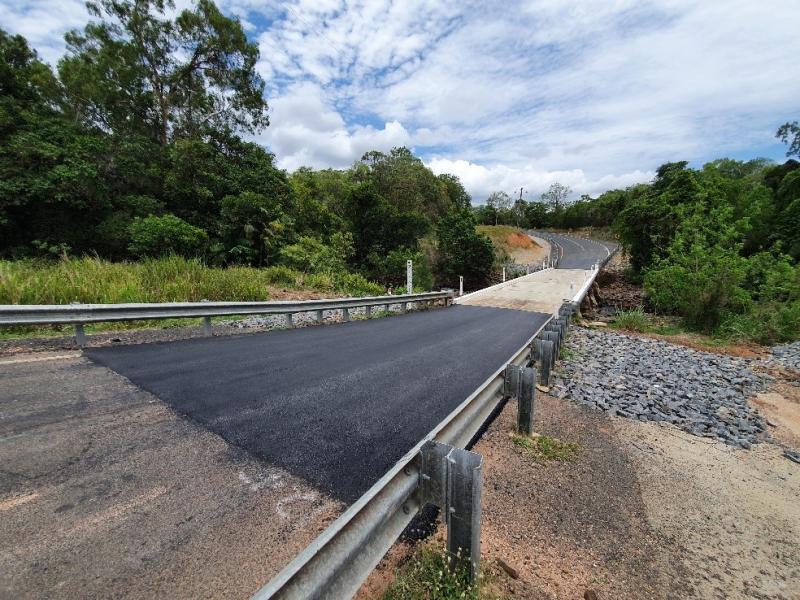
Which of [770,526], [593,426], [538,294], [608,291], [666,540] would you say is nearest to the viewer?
[666,540]

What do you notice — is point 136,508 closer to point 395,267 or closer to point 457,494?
point 457,494

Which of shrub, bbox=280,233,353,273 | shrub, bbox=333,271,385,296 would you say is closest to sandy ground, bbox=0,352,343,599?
shrub, bbox=333,271,385,296

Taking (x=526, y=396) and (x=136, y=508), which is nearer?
(x=136, y=508)

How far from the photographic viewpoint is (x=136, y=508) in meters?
2.27

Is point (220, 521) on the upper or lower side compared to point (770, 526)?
upper

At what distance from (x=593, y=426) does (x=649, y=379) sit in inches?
116

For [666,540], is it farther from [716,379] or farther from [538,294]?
[538,294]

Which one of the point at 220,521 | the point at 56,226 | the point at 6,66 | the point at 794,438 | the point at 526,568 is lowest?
the point at 794,438

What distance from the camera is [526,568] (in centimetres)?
236

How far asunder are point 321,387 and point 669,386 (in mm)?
5929

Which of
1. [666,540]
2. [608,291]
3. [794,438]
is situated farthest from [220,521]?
[608,291]

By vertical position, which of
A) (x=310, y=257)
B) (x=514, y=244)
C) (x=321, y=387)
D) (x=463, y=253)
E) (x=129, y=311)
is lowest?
(x=321, y=387)

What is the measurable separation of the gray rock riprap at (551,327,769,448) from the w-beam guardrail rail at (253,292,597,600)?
361cm

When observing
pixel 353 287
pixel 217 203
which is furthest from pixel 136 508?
pixel 217 203
